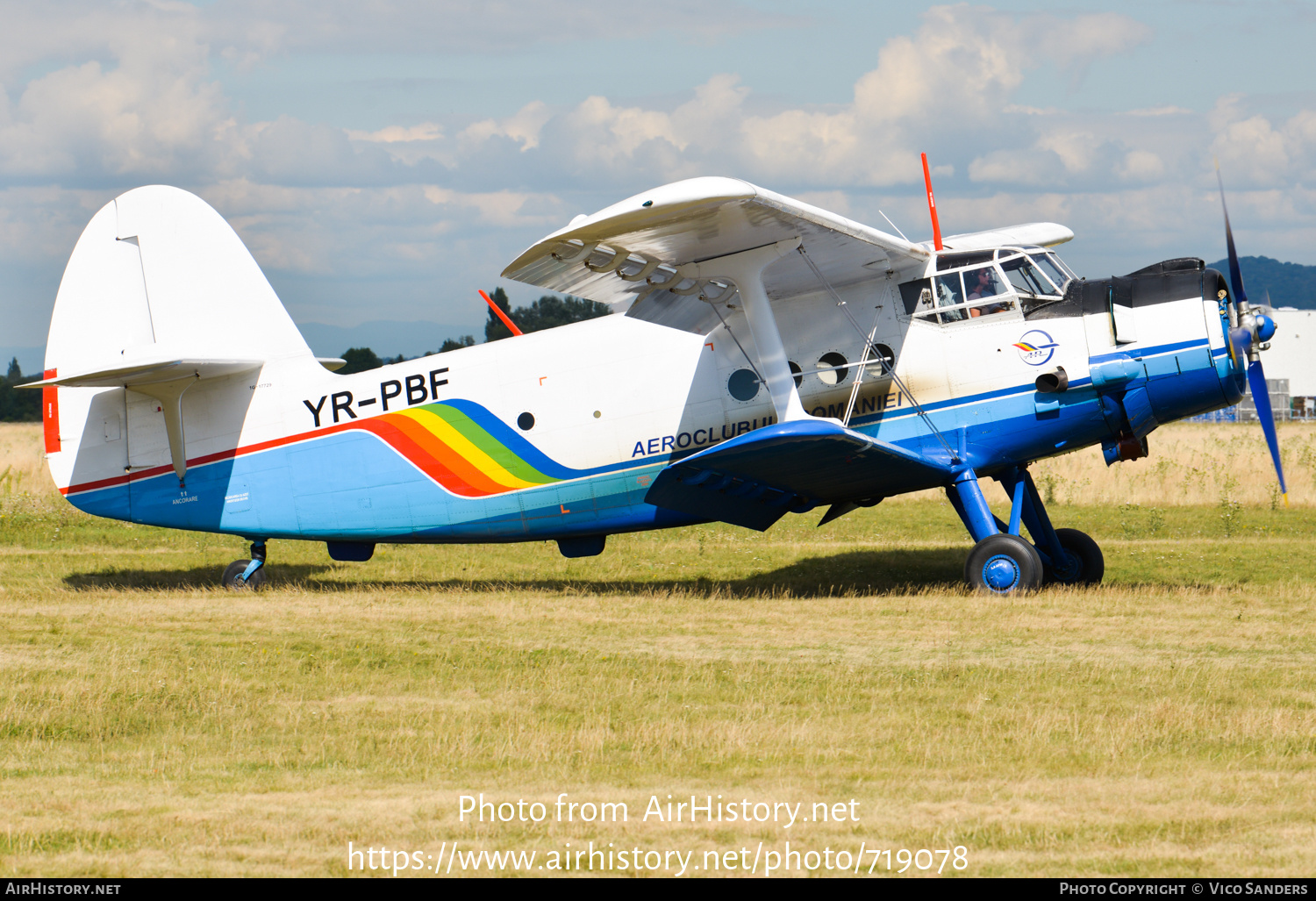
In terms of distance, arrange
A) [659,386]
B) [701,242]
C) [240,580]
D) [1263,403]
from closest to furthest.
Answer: [701,242], [659,386], [1263,403], [240,580]

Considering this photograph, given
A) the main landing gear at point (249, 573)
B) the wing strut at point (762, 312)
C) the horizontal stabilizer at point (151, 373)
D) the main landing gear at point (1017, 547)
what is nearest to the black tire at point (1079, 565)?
the main landing gear at point (1017, 547)

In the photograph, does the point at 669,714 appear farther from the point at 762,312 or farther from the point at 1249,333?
the point at 1249,333

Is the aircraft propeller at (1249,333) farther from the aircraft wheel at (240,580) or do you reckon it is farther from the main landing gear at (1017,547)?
the aircraft wheel at (240,580)

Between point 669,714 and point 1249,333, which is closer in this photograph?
point 669,714

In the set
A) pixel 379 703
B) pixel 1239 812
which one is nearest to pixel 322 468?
pixel 379 703

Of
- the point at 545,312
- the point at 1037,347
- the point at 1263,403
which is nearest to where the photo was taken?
the point at 1037,347

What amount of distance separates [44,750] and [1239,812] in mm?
6721

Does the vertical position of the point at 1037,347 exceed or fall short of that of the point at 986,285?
it falls short

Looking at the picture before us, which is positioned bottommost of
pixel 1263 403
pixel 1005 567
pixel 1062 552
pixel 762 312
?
pixel 1062 552

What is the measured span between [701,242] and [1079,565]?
6.21 meters

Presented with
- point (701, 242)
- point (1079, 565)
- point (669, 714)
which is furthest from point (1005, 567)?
point (669, 714)

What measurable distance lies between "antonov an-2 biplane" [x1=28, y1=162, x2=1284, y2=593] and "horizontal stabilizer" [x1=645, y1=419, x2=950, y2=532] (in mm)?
37

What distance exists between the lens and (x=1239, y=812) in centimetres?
555

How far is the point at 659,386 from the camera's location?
44.4 ft
